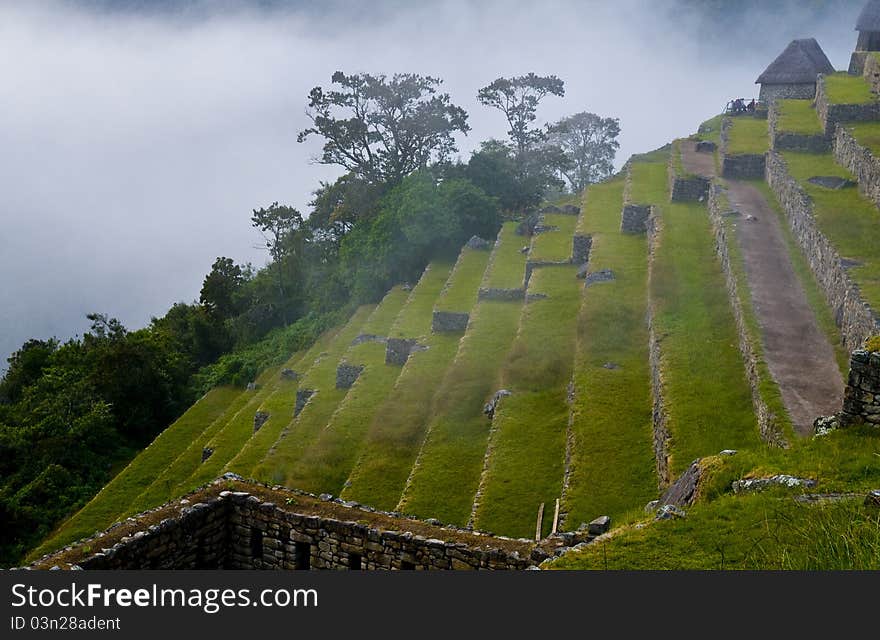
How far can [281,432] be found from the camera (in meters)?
26.2

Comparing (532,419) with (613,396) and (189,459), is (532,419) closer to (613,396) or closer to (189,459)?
(613,396)

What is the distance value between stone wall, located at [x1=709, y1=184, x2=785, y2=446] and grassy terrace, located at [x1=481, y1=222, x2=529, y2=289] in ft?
21.5

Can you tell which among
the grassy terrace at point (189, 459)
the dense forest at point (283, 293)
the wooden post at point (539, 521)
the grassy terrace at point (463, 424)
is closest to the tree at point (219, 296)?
the dense forest at point (283, 293)

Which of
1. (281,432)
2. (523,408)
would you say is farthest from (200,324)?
(523,408)

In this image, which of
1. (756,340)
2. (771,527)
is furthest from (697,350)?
(771,527)

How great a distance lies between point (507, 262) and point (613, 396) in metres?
13.0

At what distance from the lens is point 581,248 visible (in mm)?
29000

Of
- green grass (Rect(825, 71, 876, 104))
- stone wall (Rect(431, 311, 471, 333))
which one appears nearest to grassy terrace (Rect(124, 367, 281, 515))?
stone wall (Rect(431, 311, 471, 333))

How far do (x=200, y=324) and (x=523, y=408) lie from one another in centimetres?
2806

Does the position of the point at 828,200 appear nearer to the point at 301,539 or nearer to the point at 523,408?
the point at 523,408

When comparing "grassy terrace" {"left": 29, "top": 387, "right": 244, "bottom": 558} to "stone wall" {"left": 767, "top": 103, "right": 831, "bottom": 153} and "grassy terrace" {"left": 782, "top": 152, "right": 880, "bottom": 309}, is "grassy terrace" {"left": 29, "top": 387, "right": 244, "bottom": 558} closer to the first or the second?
"grassy terrace" {"left": 782, "top": 152, "right": 880, "bottom": 309}

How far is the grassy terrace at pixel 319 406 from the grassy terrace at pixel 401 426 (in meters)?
1.73

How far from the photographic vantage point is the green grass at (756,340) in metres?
15.0

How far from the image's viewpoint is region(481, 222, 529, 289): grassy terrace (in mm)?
29281
